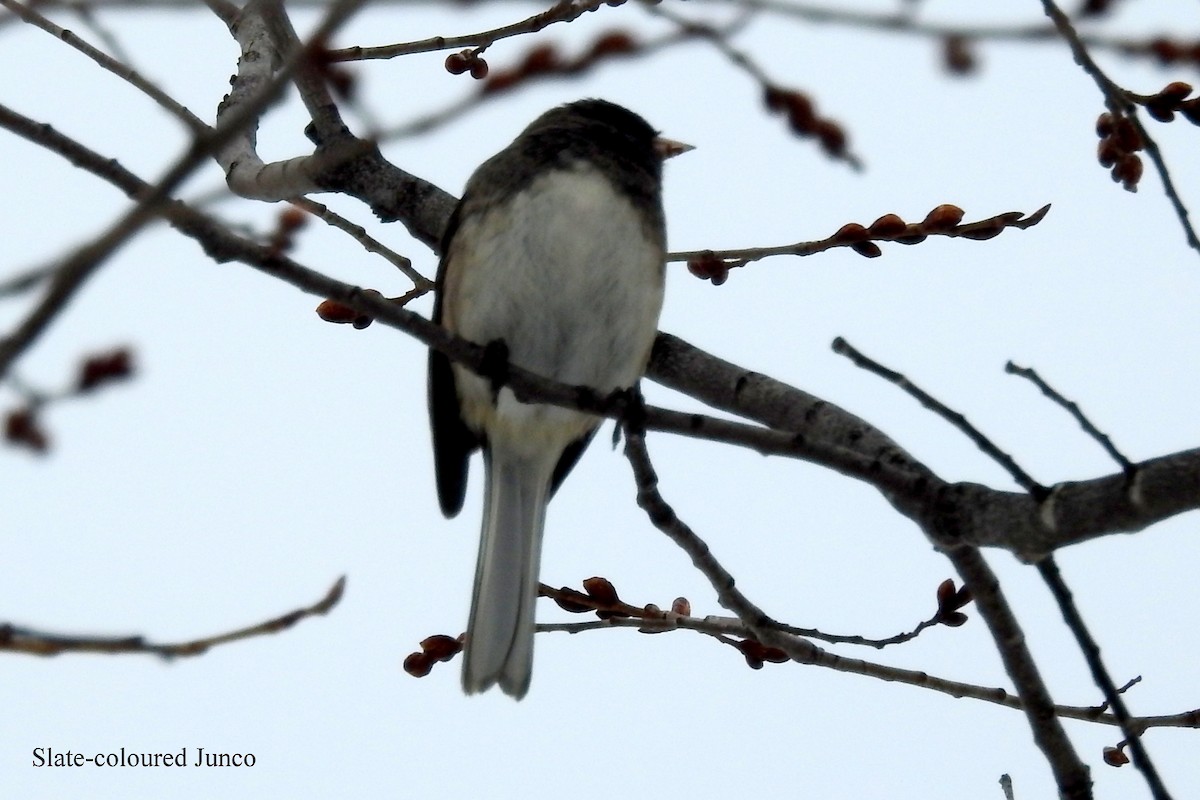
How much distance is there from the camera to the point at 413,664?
2.47 m

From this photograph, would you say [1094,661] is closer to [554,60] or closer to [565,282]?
[554,60]

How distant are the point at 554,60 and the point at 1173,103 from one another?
3.96 ft

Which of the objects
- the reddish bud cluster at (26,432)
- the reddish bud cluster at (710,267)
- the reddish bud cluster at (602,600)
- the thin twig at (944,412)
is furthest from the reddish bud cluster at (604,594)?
the reddish bud cluster at (26,432)

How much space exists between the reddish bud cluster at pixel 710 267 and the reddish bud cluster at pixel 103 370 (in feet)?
5.19

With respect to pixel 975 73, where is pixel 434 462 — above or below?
above

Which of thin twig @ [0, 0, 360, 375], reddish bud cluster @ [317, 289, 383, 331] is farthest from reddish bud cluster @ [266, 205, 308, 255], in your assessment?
reddish bud cluster @ [317, 289, 383, 331]

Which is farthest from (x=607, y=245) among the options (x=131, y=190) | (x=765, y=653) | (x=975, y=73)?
(x=131, y=190)

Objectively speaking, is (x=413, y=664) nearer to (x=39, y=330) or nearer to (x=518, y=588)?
(x=518, y=588)

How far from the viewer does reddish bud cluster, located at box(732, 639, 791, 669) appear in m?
2.35

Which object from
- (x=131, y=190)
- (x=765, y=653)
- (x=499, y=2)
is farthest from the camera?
(x=765, y=653)

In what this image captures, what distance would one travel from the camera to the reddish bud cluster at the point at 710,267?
2656 mm

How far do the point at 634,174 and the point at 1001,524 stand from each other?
1499 mm

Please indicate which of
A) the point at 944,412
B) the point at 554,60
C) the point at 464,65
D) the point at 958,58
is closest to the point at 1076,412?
the point at 944,412

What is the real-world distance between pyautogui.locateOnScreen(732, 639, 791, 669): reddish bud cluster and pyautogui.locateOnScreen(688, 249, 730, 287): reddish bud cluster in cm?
79
